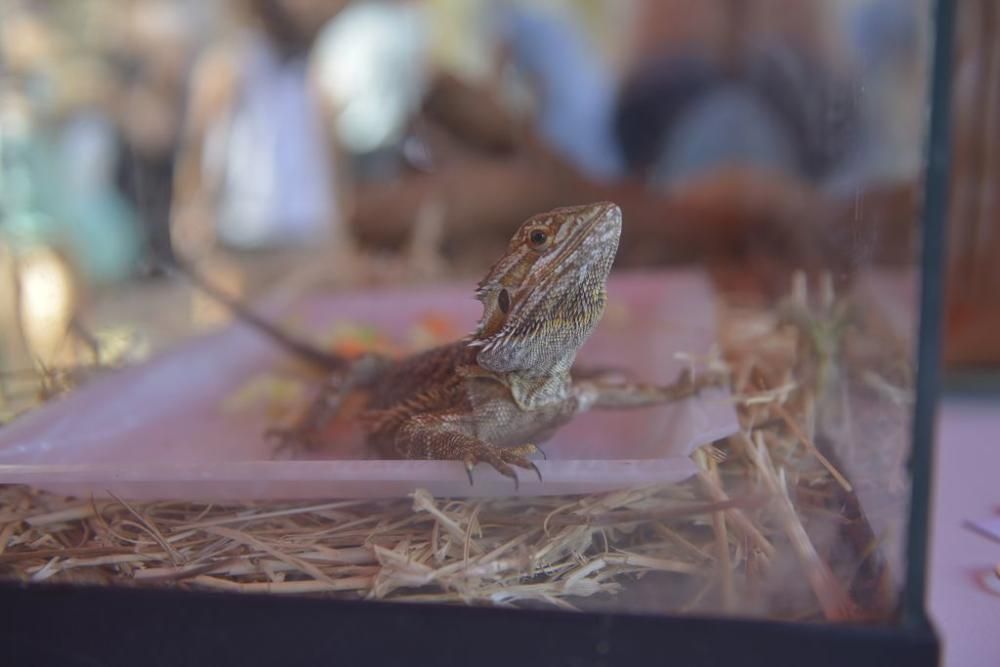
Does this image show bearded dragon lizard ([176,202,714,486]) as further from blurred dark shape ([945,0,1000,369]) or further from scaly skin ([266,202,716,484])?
blurred dark shape ([945,0,1000,369])

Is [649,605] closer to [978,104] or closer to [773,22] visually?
[978,104]

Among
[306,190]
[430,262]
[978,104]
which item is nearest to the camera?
[978,104]

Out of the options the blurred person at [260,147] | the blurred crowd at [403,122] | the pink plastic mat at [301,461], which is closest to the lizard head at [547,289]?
the pink plastic mat at [301,461]

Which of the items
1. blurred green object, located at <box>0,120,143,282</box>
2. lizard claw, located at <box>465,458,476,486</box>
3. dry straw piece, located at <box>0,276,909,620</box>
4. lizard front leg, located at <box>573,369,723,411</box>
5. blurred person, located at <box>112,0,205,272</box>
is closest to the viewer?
dry straw piece, located at <box>0,276,909,620</box>

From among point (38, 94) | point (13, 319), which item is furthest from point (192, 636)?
point (38, 94)

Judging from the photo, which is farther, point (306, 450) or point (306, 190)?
point (306, 190)

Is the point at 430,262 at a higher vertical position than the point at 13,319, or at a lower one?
higher

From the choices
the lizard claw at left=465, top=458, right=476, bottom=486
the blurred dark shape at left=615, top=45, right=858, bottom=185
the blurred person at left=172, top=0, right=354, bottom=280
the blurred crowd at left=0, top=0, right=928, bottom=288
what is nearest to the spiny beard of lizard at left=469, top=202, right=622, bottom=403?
the lizard claw at left=465, top=458, right=476, bottom=486
